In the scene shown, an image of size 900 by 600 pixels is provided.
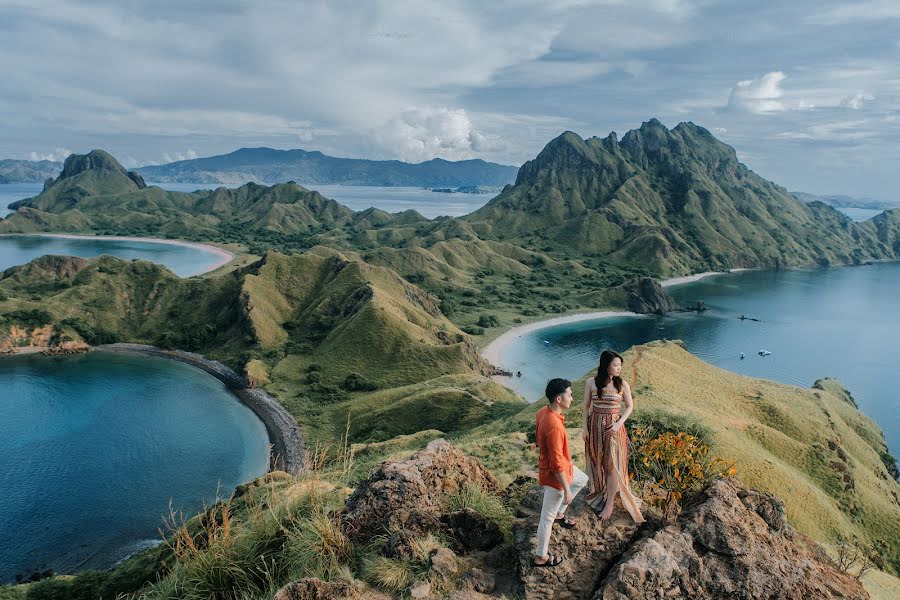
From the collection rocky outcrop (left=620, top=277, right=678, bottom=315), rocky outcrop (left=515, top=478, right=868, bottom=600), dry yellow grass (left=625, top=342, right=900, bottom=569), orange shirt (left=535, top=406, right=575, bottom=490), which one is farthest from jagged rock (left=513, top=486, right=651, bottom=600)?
rocky outcrop (left=620, top=277, right=678, bottom=315)

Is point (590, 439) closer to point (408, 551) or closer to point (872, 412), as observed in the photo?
point (408, 551)

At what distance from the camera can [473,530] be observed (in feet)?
35.6

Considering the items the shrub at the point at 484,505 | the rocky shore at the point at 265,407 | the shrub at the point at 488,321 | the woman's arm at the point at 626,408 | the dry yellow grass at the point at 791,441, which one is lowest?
the rocky shore at the point at 265,407

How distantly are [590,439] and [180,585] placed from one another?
29.1 ft

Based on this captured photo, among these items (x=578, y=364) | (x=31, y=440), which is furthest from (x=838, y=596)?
(x=578, y=364)

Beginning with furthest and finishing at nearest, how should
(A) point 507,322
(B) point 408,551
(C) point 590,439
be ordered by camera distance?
(A) point 507,322 < (C) point 590,439 < (B) point 408,551

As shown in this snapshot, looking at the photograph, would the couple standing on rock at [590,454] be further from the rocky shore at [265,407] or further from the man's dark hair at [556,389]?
the rocky shore at [265,407]

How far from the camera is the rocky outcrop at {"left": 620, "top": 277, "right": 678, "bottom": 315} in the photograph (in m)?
154

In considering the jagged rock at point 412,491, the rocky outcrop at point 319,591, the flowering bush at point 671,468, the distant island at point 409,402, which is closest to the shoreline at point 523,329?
the distant island at point 409,402

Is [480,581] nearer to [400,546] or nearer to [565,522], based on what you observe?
[400,546]

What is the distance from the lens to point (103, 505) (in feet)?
168

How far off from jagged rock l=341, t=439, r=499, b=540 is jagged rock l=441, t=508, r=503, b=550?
0.36 m

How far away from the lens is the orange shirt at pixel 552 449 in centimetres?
999

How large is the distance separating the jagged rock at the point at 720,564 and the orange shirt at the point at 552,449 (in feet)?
5.93
